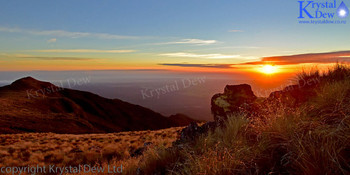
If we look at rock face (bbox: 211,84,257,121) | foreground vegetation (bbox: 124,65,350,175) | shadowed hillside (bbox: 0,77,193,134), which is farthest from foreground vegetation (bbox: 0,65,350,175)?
shadowed hillside (bbox: 0,77,193,134)

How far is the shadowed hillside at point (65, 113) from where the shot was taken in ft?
127

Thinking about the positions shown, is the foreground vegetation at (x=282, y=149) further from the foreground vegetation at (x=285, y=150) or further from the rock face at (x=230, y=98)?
the rock face at (x=230, y=98)

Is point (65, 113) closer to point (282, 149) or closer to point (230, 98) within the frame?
point (230, 98)

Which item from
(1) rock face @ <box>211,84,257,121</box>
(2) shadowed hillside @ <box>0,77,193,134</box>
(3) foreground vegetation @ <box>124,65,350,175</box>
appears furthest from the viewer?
(2) shadowed hillside @ <box>0,77,193,134</box>

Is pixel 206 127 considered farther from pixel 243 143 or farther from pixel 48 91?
pixel 48 91

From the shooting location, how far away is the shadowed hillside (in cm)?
3875

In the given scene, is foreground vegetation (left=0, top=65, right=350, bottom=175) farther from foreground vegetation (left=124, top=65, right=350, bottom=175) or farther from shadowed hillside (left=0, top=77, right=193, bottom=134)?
shadowed hillside (left=0, top=77, right=193, bottom=134)

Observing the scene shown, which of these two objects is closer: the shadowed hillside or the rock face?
the rock face

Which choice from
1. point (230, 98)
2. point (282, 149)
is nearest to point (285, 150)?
point (282, 149)

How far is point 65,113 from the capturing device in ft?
170

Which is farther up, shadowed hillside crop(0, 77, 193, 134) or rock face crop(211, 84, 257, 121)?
rock face crop(211, 84, 257, 121)

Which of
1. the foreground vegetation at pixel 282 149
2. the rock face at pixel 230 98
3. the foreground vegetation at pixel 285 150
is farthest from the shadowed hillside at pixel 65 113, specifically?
the foreground vegetation at pixel 285 150

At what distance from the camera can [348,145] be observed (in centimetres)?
331

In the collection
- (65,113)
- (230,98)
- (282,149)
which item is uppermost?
(230,98)
